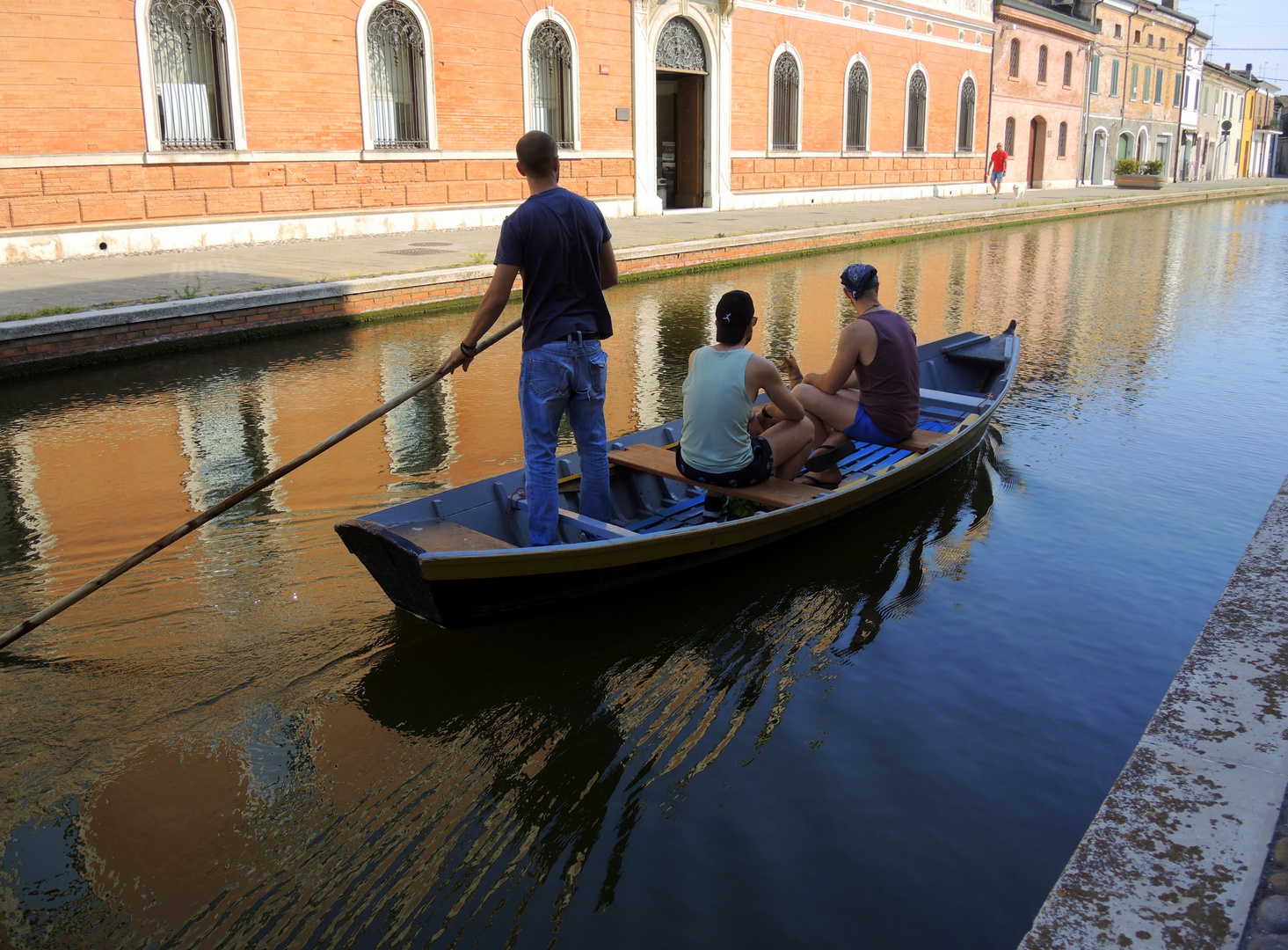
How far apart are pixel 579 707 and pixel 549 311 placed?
1587 mm

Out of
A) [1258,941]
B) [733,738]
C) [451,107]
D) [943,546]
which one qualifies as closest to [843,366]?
[943,546]

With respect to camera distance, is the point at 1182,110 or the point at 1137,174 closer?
the point at 1137,174

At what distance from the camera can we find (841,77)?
2559cm

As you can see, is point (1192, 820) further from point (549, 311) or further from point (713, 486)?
point (549, 311)

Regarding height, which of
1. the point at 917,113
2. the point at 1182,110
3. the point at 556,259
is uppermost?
the point at 1182,110

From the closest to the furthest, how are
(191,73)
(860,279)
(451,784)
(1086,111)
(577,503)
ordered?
(451,784) < (577,503) < (860,279) < (191,73) < (1086,111)

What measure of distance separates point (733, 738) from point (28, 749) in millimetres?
2445

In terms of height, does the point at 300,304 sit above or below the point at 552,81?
below

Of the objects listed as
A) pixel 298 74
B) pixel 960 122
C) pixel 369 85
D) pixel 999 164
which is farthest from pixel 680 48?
pixel 960 122

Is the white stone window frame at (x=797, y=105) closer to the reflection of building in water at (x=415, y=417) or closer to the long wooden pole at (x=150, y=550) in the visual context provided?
the reflection of building in water at (x=415, y=417)

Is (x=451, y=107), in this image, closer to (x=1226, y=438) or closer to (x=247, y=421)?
(x=247, y=421)

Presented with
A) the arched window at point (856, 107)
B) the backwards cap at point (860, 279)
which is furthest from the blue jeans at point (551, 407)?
the arched window at point (856, 107)

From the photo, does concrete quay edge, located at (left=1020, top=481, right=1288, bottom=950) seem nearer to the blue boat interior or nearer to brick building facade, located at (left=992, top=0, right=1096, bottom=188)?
the blue boat interior

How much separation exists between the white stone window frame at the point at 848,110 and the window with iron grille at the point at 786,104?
2077 mm
